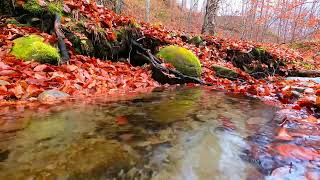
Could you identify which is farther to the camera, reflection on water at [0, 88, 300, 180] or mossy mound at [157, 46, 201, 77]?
mossy mound at [157, 46, 201, 77]

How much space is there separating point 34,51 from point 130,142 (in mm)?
2665

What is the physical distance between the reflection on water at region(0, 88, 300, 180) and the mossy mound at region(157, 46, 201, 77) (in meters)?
2.45

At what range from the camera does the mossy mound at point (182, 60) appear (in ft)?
19.4

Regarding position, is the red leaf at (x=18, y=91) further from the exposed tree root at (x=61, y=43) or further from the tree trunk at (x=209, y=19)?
the tree trunk at (x=209, y=19)

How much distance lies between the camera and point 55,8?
203 inches

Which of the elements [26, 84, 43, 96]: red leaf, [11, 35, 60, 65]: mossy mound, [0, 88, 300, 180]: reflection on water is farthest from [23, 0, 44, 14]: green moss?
[0, 88, 300, 180]: reflection on water

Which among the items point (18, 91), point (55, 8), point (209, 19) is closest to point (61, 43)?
point (55, 8)

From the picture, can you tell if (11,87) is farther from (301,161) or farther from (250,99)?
(250,99)

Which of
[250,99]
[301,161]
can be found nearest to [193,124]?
[301,161]

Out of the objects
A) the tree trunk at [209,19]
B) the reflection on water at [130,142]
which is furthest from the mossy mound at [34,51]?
the tree trunk at [209,19]

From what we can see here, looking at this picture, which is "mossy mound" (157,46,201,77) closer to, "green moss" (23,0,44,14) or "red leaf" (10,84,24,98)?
"green moss" (23,0,44,14)

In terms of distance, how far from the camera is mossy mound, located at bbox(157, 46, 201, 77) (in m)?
5.90

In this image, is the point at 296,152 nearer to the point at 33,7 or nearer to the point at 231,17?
the point at 33,7

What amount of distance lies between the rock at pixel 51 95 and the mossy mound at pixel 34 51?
934 mm
